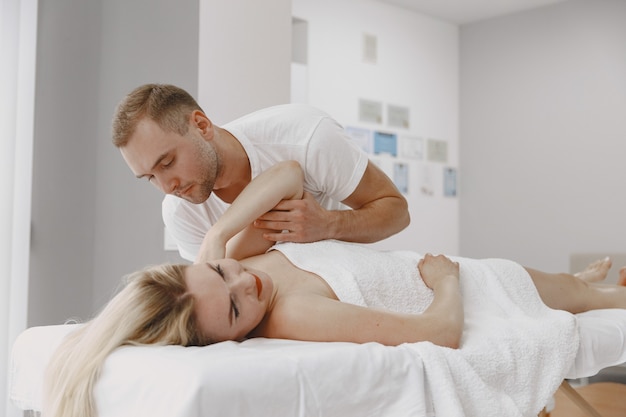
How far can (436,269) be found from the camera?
5.69 feet

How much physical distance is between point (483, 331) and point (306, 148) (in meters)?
0.61

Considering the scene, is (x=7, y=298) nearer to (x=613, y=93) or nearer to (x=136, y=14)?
(x=136, y=14)

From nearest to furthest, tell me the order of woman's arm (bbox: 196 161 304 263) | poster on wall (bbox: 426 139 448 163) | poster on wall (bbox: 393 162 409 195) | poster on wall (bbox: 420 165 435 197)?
woman's arm (bbox: 196 161 304 263), poster on wall (bbox: 393 162 409 195), poster on wall (bbox: 420 165 435 197), poster on wall (bbox: 426 139 448 163)

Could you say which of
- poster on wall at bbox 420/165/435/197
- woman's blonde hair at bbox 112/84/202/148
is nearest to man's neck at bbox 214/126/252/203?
woman's blonde hair at bbox 112/84/202/148

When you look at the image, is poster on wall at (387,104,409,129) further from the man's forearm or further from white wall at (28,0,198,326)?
the man's forearm

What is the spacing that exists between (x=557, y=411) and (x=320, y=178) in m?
0.75

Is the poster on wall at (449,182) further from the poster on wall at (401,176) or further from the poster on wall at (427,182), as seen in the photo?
the poster on wall at (401,176)

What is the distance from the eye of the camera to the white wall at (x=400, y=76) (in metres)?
4.90

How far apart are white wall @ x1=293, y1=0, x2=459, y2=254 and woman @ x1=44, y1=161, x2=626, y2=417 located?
321 centimetres

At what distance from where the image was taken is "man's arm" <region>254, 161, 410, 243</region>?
5.50 feet

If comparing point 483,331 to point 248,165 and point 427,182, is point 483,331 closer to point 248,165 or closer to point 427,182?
point 248,165

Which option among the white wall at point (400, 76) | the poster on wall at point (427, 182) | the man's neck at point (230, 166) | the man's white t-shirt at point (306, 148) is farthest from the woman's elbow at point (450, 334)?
the poster on wall at point (427, 182)

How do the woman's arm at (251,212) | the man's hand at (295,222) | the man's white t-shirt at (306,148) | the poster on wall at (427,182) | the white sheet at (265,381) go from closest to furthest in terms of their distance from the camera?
the white sheet at (265,381)
the woman's arm at (251,212)
the man's hand at (295,222)
the man's white t-shirt at (306,148)
the poster on wall at (427,182)

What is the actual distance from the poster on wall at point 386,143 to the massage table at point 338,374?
3533mm
